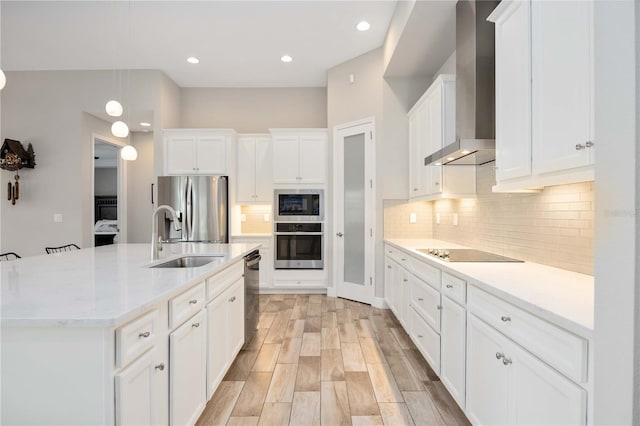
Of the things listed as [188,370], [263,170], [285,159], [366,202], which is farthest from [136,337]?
[263,170]

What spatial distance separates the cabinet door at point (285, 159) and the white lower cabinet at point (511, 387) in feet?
11.6

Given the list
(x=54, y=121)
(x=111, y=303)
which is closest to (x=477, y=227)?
(x=111, y=303)

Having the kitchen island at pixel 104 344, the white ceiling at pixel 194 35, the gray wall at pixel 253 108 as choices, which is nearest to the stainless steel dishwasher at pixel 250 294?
the kitchen island at pixel 104 344

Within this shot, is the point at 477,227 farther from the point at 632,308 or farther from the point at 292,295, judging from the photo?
the point at 292,295

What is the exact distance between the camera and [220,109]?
5.46m

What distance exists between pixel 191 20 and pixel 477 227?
12.2 ft

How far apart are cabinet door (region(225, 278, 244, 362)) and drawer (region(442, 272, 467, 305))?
1471 millimetres

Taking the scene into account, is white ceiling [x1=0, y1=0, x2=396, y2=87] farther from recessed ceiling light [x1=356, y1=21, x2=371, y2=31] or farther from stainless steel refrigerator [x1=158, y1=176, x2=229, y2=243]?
stainless steel refrigerator [x1=158, y1=176, x2=229, y2=243]

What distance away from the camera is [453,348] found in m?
1.90

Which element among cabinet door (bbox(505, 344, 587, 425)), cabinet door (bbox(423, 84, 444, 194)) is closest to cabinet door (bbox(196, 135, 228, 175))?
cabinet door (bbox(423, 84, 444, 194))

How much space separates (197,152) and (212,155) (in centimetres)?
23

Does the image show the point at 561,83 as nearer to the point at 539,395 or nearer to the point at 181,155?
the point at 539,395

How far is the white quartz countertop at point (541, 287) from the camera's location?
103 centimetres

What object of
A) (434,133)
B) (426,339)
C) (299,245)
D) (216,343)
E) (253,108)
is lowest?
(426,339)
